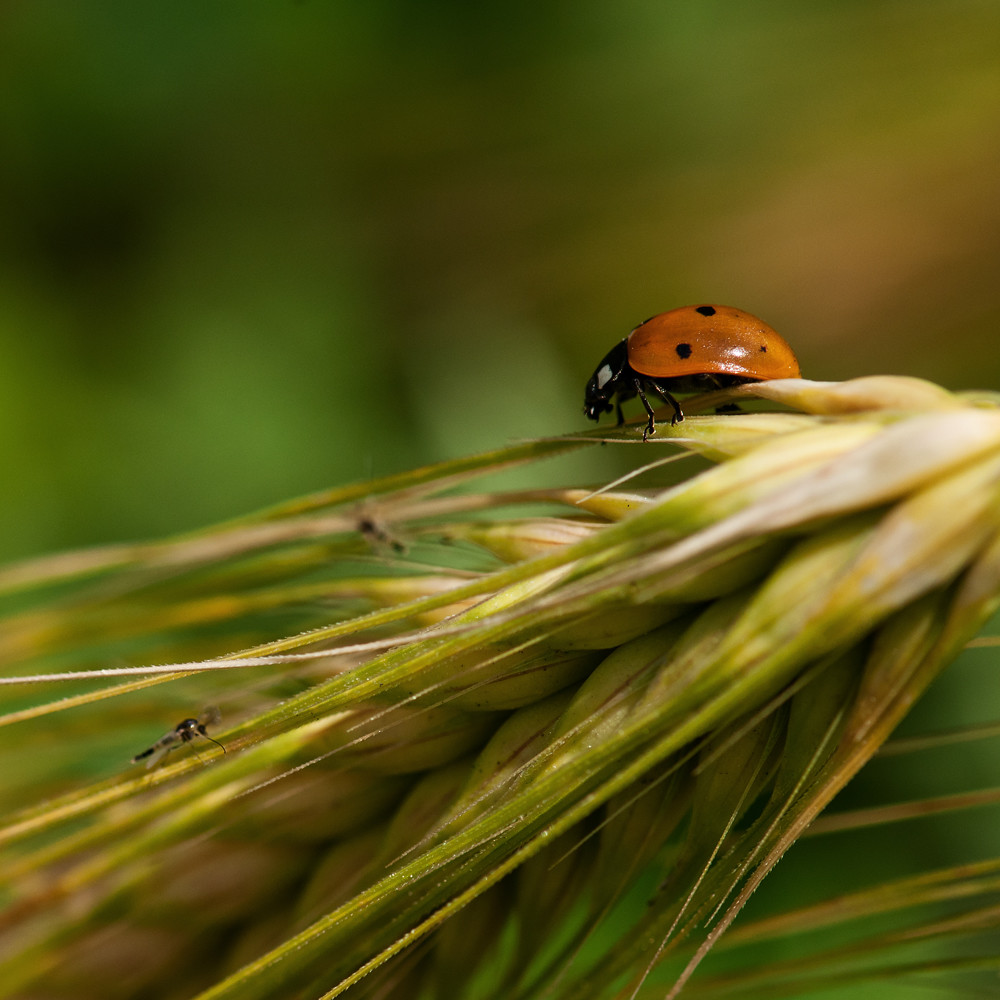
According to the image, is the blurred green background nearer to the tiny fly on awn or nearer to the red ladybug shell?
the red ladybug shell

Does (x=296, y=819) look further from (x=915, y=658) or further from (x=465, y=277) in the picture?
(x=465, y=277)

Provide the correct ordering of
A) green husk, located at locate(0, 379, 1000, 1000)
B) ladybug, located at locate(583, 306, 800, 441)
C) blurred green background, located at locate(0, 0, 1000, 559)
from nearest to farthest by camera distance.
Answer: green husk, located at locate(0, 379, 1000, 1000) → ladybug, located at locate(583, 306, 800, 441) → blurred green background, located at locate(0, 0, 1000, 559)

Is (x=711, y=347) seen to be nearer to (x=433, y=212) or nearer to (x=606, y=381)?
(x=606, y=381)

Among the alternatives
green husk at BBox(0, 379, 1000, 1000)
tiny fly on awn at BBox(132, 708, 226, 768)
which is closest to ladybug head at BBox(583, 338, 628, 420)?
green husk at BBox(0, 379, 1000, 1000)

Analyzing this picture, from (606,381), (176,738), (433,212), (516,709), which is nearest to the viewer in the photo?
(516,709)

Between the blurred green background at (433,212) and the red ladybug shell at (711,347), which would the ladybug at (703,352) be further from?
the blurred green background at (433,212)

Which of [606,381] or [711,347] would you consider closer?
[711,347]

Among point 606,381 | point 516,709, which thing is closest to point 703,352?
point 606,381

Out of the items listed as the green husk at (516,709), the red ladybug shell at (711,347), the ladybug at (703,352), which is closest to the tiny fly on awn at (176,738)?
the green husk at (516,709)
